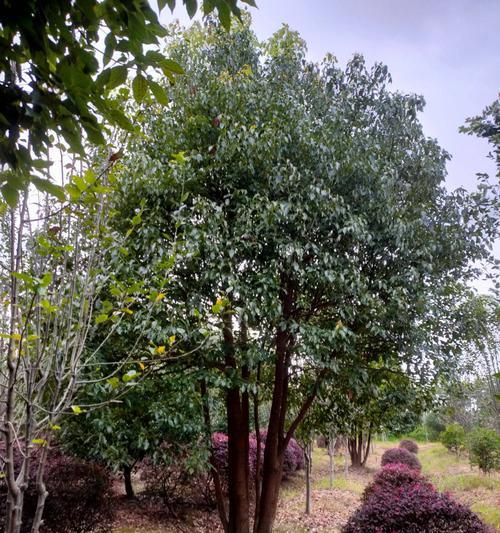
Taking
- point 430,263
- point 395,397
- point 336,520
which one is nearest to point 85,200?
point 430,263

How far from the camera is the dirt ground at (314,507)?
6.31 m

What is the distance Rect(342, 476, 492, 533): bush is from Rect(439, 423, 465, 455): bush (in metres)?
12.3

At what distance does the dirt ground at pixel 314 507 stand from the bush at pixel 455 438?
82.6 inches

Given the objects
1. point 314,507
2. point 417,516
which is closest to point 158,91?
point 417,516

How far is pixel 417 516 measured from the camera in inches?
147

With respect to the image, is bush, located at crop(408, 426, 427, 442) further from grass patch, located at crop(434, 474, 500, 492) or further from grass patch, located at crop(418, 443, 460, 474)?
grass patch, located at crop(434, 474, 500, 492)

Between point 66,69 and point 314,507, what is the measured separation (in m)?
8.46

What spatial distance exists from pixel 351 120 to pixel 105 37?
14.1 ft

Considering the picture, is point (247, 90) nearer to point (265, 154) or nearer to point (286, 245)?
point (265, 154)

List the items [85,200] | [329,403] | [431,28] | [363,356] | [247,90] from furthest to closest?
1. [329,403]
2. [363,356]
3. [247,90]
4. [431,28]
5. [85,200]

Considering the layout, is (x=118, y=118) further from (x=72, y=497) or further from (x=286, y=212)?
(x=72, y=497)

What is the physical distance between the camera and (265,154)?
4.16m

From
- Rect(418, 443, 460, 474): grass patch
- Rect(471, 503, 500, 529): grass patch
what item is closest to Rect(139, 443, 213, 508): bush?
Rect(471, 503, 500, 529): grass patch

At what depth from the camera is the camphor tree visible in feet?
13.0
